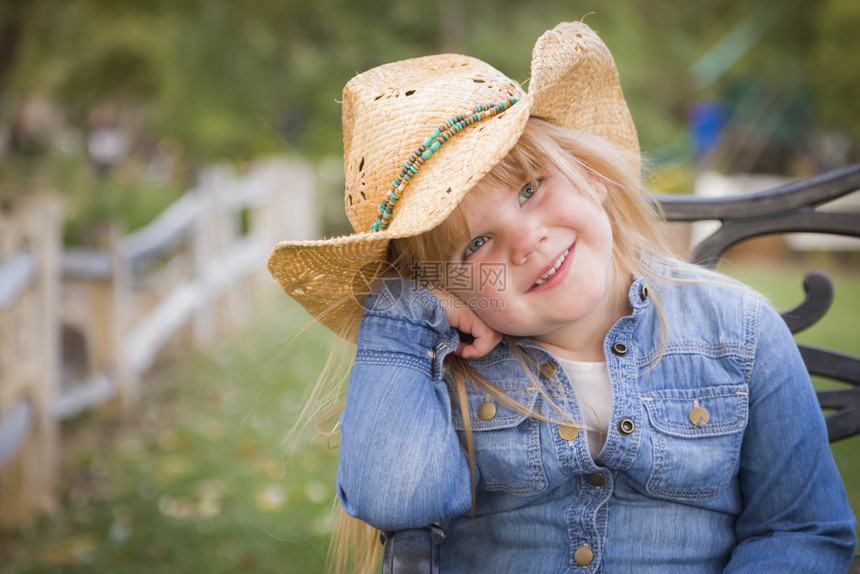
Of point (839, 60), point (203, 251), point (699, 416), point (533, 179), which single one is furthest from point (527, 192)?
point (839, 60)

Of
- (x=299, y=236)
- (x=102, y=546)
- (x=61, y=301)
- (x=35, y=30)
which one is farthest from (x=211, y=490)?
(x=299, y=236)

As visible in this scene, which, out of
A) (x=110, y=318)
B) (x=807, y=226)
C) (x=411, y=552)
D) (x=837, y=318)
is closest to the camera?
(x=411, y=552)

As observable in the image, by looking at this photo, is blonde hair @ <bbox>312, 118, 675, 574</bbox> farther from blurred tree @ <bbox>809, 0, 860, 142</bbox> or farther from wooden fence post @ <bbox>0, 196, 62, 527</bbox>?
blurred tree @ <bbox>809, 0, 860, 142</bbox>

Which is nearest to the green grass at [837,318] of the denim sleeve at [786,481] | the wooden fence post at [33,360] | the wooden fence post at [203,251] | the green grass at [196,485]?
the green grass at [196,485]

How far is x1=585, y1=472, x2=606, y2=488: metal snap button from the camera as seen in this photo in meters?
1.47

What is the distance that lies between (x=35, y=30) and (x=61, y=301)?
2607 mm

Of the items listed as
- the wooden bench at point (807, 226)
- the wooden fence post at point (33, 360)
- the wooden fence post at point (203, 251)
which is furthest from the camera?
the wooden fence post at point (203, 251)

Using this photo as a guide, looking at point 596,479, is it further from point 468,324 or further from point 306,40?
point 306,40

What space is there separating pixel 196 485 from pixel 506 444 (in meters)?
2.40

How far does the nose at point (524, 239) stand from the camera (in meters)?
1.38

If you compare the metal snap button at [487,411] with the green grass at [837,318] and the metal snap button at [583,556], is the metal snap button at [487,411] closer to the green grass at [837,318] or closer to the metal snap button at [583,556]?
the metal snap button at [583,556]

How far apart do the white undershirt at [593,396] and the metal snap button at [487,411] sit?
179mm

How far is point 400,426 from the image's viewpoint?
4.51ft

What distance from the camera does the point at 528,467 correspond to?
1.49 m
